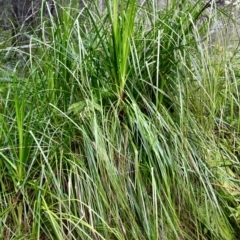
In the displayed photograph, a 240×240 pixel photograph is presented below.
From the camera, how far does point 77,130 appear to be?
2.01 metres

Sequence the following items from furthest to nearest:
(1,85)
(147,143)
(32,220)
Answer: (1,85), (147,143), (32,220)

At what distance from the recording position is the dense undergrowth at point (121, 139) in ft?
5.98

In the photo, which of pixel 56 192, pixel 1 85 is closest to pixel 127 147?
pixel 56 192

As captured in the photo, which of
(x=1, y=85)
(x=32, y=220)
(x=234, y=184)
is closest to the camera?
(x=32, y=220)

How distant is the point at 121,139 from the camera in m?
1.97

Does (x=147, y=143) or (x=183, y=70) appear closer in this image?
(x=147, y=143)

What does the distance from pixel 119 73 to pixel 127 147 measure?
1.14 ft

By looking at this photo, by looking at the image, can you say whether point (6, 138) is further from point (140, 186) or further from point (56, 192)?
point (140, 186)

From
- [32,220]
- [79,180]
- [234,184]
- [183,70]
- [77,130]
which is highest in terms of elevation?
[183,70]

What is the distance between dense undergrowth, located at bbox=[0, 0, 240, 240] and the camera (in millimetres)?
1824

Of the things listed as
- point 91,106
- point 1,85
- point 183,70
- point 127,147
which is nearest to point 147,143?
point 127,147

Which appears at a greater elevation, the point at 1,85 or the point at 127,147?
the point at 1,85

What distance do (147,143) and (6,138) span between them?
637 millimetres

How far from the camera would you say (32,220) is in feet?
5.96
